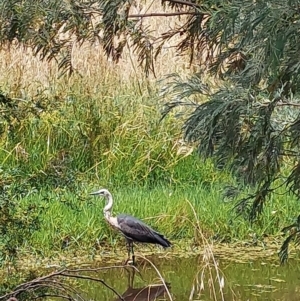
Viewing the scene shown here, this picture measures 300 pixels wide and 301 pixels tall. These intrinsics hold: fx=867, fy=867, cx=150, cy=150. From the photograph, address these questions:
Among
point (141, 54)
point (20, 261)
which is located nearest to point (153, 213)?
point (20, 261)

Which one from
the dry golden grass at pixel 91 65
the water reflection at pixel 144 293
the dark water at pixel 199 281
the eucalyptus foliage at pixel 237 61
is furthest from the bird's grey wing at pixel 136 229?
the dry golden grass at pixel 91 65

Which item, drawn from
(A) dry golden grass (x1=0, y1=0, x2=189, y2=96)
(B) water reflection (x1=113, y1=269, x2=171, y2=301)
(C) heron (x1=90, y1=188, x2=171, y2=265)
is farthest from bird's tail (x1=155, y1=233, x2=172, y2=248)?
(A) dry golden grass (x1=0, y1=0, x2=189, y2=96)

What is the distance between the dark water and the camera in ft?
13.3

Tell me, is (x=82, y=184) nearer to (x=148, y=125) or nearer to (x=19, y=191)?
(x=19, y=191)

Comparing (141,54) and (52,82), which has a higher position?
(141,54)

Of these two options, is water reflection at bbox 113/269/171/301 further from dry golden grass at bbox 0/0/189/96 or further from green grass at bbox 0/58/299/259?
dry golden grass at bbox 0/0/189/96

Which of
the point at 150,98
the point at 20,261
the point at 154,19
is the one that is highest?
the point at 154,19

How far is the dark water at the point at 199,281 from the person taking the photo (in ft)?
13.3

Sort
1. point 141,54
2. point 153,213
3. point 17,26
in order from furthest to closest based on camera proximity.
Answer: point 153,213 < point 141,54 < point 17,26

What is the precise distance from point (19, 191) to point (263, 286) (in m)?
1.55

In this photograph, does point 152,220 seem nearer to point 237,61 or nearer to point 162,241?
point 162,241

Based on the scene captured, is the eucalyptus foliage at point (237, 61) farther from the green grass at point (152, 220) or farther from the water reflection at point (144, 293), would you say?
the green grass at point (152, 220)

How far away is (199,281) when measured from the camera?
420cm

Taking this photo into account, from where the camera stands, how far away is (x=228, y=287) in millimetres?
4184
